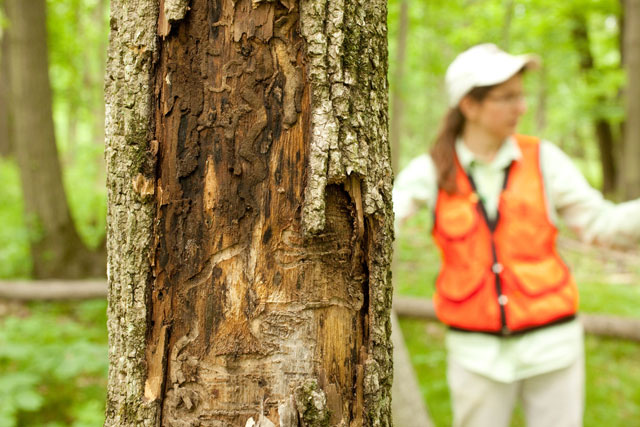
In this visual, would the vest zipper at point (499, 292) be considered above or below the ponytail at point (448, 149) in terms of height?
below

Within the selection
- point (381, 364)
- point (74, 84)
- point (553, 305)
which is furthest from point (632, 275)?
point (74, 84)

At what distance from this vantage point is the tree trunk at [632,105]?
823 cm

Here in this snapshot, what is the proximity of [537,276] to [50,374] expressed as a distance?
150 inches

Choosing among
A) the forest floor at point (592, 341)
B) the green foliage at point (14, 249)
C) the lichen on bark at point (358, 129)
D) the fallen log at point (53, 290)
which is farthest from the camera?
the green foliage at point (14, 249)

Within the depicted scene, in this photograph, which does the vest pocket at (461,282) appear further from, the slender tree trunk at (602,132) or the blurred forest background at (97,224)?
the slender tree trunk at (602,132)

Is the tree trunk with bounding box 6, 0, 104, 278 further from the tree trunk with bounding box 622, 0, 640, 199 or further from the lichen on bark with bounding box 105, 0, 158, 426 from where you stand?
the tree trunk with bounding box 622, 0, 640, 199

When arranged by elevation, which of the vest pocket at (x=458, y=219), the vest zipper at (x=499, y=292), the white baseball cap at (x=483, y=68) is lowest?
the vest zipper at (x=499, y=292)

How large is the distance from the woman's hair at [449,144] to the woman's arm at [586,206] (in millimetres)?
414

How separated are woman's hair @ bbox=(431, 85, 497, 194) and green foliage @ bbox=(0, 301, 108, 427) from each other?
2.31 meters

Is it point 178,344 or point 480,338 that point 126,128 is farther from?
point 480,338

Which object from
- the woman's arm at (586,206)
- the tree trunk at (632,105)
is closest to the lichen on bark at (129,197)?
the woman's arm at (586,206)

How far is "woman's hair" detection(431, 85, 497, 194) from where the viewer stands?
2637mm

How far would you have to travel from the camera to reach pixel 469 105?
272 cm

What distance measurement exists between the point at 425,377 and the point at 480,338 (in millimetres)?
2412
